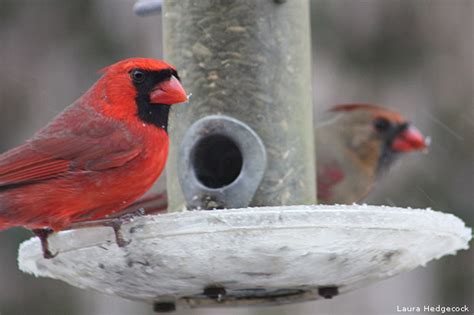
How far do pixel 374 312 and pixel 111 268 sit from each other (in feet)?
14.3

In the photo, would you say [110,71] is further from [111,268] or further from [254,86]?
[111,268]

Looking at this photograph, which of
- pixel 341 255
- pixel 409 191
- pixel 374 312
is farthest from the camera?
pixel 374 312

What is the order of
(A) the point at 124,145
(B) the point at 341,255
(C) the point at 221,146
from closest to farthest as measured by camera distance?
(B) the point at 341,255 → (A) the point at 124,145 → (C) the point at 221,146

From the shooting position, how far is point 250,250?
124 inches

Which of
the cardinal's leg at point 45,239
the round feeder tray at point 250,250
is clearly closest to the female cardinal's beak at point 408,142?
the round feeder tray at point 250,250

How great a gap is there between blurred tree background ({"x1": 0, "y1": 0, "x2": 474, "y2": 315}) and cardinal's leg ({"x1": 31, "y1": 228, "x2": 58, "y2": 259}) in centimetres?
310

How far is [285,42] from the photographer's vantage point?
4199mm

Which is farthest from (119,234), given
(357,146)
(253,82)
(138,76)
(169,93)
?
(357,146)

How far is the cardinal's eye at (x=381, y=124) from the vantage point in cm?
589

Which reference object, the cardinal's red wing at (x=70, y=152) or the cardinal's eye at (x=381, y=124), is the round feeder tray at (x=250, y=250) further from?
the cardinal's eye at (x=381, y=124)

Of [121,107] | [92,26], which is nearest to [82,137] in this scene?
[121,107]

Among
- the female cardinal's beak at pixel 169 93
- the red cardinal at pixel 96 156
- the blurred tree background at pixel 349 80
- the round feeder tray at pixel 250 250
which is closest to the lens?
the round feeder tray at pixel 250 250

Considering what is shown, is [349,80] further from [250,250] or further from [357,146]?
[250,250]

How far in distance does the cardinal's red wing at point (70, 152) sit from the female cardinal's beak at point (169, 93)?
6.4 inches
